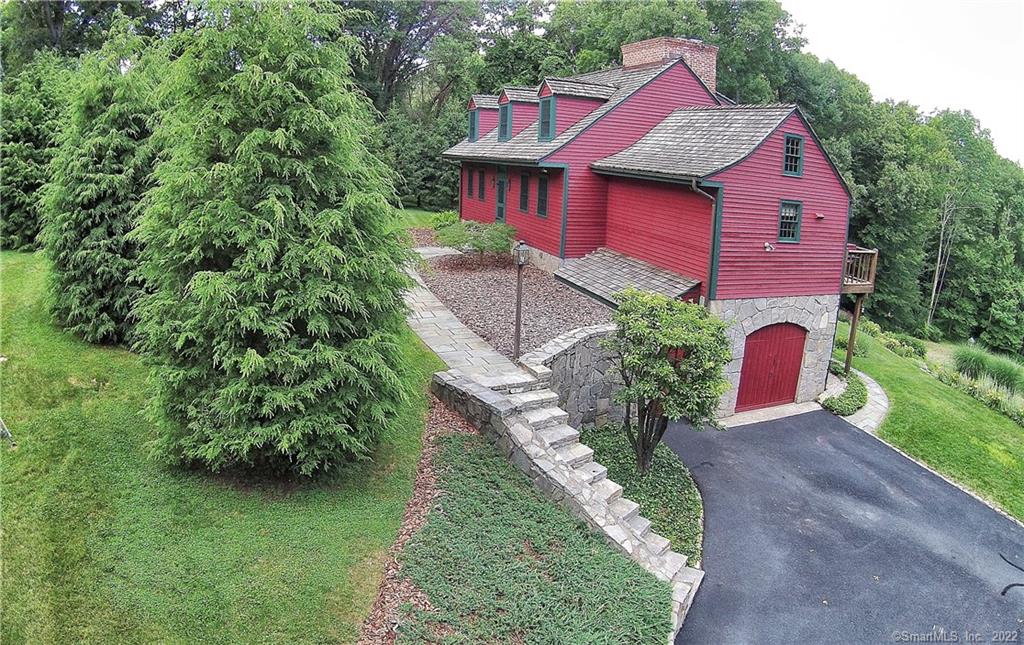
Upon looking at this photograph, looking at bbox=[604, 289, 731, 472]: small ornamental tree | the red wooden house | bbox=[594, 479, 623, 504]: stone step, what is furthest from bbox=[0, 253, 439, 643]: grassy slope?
the red wooden house

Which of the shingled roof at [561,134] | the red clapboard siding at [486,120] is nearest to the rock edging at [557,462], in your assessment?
the shingled roof at [561,134]

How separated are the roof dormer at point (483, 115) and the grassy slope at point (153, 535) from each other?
1727cm

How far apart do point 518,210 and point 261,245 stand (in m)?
13.6

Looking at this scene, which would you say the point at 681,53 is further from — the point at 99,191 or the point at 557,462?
the point at 99,191

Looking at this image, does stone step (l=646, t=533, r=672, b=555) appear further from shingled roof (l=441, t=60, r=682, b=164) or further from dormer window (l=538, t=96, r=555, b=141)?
dormer window (l=538, t=96, r=555, b=141)

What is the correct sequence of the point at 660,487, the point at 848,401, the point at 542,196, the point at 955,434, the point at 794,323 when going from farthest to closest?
the point at 542,196
the point at 848,401
the point at 794,323
the point at 955,434
the point at 660,487

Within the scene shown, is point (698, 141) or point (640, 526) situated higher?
point (698, 141)

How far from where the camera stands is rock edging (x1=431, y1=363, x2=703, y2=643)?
7293mm

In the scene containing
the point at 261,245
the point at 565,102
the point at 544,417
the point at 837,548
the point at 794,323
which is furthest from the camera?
the point at 565,102

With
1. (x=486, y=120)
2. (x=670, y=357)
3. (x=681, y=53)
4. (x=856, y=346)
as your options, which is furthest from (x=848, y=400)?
(x=486, y=120)

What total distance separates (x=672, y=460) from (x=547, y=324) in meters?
3.65

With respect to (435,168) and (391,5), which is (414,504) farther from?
(391,5)

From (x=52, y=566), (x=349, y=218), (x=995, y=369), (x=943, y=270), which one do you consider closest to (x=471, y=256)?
(x=349, y=218)

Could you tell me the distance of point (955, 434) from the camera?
1347cm
